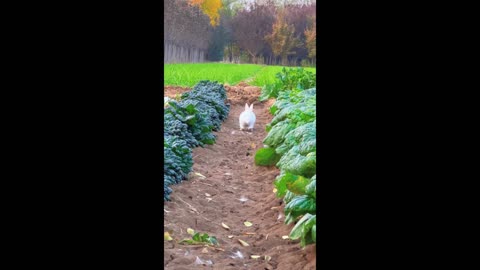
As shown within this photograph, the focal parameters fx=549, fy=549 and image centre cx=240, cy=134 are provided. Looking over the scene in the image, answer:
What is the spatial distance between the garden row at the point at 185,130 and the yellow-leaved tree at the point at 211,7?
18.7 ft

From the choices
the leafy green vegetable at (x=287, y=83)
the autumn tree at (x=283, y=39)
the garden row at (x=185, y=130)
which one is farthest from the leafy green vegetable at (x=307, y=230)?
the autumn tree at (x=283, y=39)

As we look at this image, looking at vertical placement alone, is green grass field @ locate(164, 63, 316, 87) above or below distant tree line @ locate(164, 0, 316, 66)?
below

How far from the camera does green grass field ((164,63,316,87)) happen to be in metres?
15.4

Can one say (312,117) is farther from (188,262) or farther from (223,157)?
(188,262)

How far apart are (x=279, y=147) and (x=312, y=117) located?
52cm

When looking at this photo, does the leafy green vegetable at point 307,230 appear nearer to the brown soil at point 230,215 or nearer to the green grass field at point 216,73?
the brown soil at point 230,215

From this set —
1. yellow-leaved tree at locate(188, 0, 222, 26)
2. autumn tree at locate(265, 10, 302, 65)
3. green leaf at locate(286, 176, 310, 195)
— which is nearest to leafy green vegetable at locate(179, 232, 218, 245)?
green leaf at locate(286, 176, 310, 195)

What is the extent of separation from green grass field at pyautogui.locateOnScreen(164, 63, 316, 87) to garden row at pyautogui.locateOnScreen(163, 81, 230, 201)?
9.78ft

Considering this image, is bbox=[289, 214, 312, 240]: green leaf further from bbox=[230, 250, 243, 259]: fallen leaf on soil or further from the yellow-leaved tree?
the yellow-leaved tree

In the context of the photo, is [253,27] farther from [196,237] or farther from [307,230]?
[307,230]

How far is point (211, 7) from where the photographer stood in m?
17.2
